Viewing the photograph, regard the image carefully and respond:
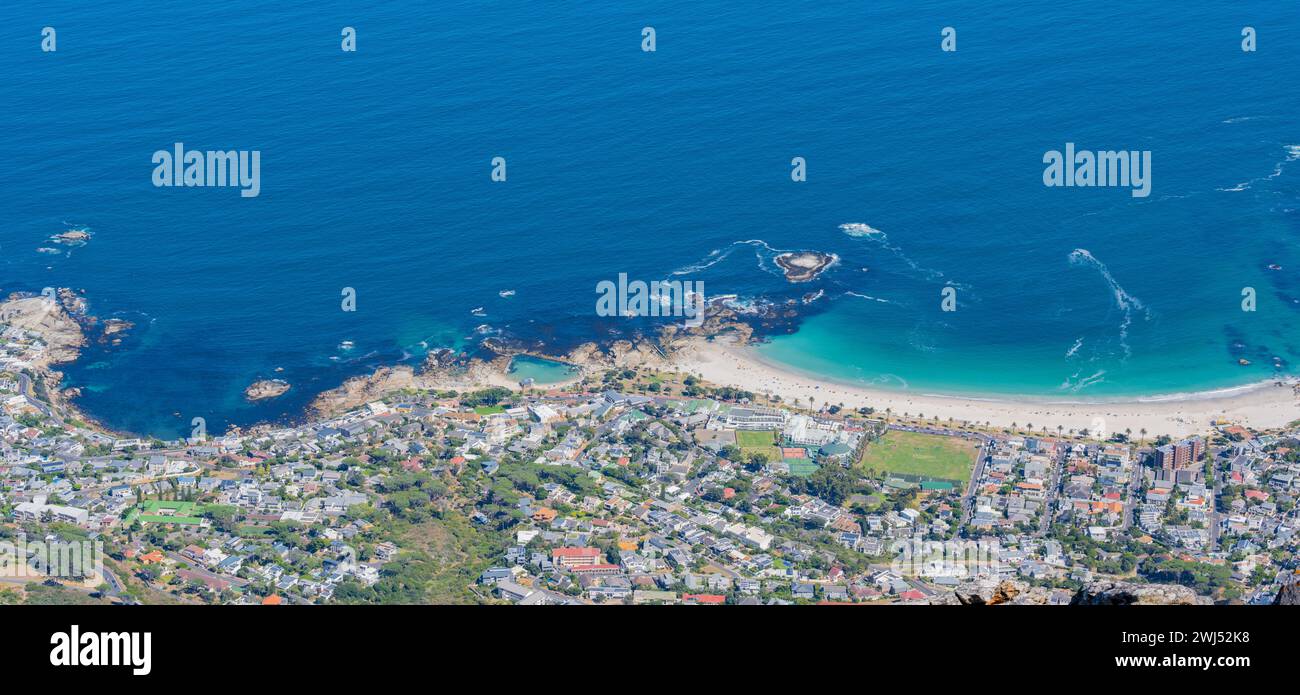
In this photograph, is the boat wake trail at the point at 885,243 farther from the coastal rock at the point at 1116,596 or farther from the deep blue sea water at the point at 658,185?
the coastal rock at the point at 1116,596

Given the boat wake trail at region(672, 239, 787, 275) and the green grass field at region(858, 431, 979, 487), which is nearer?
the green grass field at region(858, 431, 979, 487)

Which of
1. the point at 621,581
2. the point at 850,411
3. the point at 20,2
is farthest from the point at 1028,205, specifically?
the point at 20,2

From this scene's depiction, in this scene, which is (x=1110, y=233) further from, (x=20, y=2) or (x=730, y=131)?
(x=20, y=2)

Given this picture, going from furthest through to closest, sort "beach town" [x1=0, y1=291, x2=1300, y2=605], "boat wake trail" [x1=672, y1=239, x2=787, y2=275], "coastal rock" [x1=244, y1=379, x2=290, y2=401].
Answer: "boat wake trail" [x1=672, y1=239, x2=787, y2=275] < "coastal rock" [x1=244, y1=379, x2=290, y2=401] < "beach town" [x1=0, y1=291, x2=1300, y2=605]

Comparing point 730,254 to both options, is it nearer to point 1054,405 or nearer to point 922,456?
point 1054,405

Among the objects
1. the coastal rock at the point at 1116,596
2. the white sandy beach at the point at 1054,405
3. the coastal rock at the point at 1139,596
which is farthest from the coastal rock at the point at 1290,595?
the white sandy beach at the point at 1054,405

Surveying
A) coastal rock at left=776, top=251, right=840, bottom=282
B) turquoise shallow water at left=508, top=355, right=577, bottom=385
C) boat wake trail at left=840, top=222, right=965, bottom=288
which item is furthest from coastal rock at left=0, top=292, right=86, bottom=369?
boat wake trail at left=840, top=222, right=965, bottom=288

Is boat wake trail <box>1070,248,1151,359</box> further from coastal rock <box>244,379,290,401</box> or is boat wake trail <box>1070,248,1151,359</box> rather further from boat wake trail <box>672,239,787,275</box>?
coastal rock <box>244,379,290,401</box>
